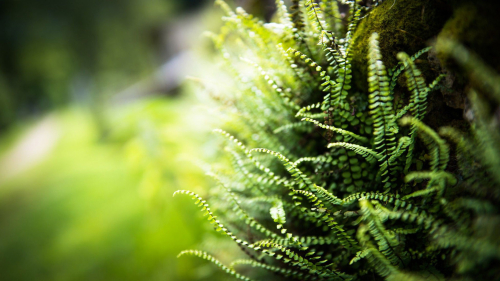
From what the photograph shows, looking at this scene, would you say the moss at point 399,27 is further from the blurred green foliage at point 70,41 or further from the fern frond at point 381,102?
the blurred green foliage at point 70,41

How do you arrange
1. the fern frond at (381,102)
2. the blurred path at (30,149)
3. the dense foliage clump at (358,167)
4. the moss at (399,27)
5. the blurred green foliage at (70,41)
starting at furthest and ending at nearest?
the blurred path at (30,149) < the blurred green foliage at (70,41) < the moss at (399,27) < the fern frond at (381,102) < the dense foliage clump at (358,167)

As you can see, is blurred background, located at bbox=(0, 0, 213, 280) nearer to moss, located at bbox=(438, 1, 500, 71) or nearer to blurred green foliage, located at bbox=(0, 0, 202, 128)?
blurred green foliage, located at bbox=(0, 0, 202, 128)

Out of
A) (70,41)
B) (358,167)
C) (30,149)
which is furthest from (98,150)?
(358,167)

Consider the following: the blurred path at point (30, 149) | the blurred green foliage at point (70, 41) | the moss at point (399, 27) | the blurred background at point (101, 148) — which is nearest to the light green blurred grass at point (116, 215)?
the blurred background at point (101, 148)

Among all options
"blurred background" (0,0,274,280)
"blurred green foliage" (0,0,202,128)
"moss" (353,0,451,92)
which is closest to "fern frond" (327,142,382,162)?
"moss" (353,0,451,92)

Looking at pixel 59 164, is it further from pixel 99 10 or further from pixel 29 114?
pixel 29 114

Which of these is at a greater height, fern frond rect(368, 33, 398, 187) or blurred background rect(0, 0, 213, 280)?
blurred background rect(0, 0, 213, 280)

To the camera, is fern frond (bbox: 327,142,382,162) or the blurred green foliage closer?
fern frond (bbox: 327,142,382,162)
